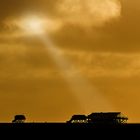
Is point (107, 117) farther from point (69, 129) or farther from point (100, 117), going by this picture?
point (69, 129)

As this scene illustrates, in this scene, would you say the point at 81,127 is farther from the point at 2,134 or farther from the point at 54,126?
the point at 2,134

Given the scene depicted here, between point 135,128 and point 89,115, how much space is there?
2284 inches

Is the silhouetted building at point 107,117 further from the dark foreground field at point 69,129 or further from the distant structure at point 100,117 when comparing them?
the dark foreground field at point 69,129

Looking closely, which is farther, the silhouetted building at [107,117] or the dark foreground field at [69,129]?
the silhouetted building at [107,117]

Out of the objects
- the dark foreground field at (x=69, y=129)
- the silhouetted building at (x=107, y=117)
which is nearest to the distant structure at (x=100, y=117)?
the silhouetted building at (x=107, y=117)

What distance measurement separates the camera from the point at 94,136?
120m

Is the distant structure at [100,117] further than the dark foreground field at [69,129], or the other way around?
the distant structure at [100,117]

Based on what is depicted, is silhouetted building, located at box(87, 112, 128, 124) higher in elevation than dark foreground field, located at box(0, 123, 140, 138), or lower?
higher

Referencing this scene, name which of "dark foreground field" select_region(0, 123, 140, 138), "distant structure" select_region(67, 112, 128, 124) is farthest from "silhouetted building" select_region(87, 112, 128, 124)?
"dark foreground field" select_region(0, 123, 140, 138)

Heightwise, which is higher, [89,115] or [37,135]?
[89,115]

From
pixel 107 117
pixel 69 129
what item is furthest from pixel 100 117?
pixel 69 129

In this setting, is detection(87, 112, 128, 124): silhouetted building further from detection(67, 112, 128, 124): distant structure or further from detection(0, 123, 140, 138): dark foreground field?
detection(0, 123, 140, 138): dark foreground field

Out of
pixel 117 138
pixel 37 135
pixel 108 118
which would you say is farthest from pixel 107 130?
pixel 108 118

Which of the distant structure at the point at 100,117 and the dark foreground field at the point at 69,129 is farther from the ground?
the distant structure at the point at 100,117
